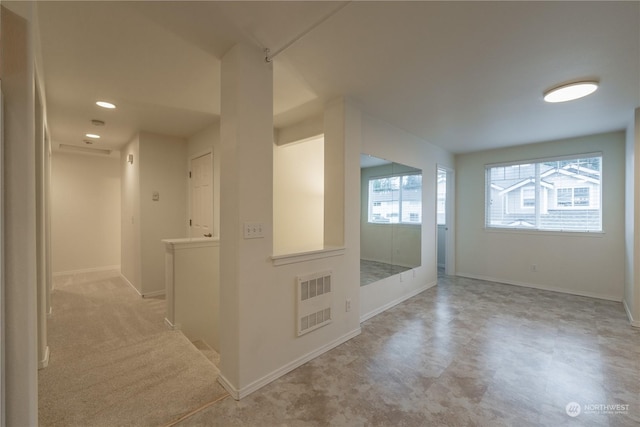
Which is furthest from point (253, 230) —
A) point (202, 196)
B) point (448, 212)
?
point (448, 212)

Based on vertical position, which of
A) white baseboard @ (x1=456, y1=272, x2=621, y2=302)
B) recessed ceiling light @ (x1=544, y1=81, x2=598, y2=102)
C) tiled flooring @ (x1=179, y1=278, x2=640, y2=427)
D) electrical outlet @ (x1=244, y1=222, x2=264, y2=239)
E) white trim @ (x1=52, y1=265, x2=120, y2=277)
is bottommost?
tiled flooring @ (x1=179, y1=278, x2=640, y2=427)

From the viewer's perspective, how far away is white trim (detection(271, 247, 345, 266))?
82.2 inches

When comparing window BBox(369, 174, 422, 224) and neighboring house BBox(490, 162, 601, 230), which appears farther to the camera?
neighboring house BBox(490, 162, 601, 230)

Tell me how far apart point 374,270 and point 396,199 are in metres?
1.08

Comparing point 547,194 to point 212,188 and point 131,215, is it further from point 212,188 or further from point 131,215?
point 131,215

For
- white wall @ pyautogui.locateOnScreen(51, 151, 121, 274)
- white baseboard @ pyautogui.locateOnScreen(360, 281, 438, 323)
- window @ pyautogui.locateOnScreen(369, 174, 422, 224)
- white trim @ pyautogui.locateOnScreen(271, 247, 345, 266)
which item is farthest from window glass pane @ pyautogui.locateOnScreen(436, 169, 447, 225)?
white wall @ pyautogui.locateOnScreen(51, 151, 121, 274)

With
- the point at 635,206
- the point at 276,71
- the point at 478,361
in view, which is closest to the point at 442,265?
the point at 635,206

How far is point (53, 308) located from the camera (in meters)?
3.41

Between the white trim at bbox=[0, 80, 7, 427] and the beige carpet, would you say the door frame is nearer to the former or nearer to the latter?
the beige carpet

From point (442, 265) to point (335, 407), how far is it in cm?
513

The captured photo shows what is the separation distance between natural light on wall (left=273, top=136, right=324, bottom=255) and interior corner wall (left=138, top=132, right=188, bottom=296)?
184cm

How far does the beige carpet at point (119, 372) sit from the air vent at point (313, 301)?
2.56 feet

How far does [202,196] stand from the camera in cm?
409

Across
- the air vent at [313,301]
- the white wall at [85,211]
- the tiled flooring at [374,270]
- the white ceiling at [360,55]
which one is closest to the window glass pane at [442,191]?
the white ceiling at [360,55]
